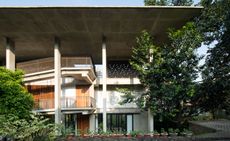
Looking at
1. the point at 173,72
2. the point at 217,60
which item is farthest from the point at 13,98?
the point at 217,60

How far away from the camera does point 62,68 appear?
2822 cm

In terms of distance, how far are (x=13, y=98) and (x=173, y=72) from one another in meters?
9.83

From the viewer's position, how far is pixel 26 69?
1134 inches

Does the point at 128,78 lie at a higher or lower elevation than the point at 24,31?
lower

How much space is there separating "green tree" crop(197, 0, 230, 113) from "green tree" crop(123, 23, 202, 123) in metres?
1.14

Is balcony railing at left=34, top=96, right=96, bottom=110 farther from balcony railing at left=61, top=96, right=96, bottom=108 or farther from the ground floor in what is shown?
the ground floor

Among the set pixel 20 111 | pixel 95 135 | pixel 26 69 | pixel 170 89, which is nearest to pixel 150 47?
pixel 170 89

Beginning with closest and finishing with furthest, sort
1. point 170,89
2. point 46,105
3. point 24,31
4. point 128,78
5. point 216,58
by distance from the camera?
1. point 216,58
2. point 170,89
3. point 24,31
4. point 46,105
5. point 128,78

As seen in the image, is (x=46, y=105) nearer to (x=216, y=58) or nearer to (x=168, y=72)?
(x=168, y=72)

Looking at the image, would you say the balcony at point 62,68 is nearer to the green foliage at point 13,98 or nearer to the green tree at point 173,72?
the green foliage at point 13,98

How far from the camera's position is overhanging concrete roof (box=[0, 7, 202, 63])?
74.2 feet

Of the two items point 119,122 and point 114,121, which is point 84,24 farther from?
point 114,121

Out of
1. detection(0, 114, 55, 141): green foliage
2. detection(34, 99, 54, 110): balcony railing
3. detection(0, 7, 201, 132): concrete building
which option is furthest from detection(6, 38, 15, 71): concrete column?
detection(0, 114, 55, 141): green foliage

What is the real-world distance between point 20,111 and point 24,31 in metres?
6.55
